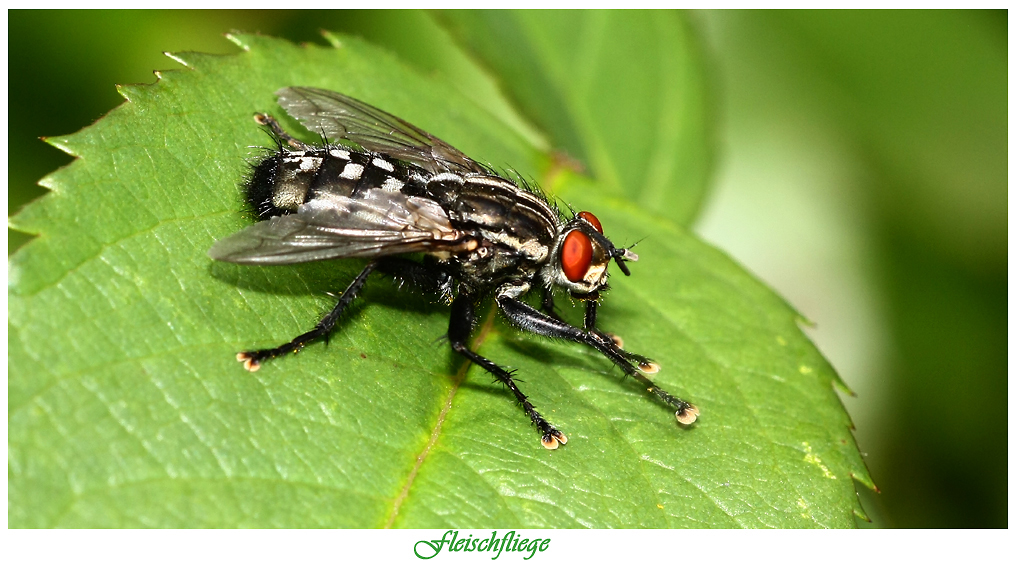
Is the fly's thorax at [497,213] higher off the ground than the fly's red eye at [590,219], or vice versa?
the fly's red eye at [590,219]

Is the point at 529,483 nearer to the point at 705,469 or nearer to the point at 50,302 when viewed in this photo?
the point at 705,469

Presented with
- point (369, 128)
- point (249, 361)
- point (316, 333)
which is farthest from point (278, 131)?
point (249, 361)

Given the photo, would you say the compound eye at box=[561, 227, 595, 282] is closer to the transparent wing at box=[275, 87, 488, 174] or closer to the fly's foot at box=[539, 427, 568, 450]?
the transparent wing at box=[275, 87, 488, 174]

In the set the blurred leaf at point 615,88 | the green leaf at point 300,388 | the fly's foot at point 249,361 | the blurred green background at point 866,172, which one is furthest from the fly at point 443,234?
the blurred green background at point 866,172

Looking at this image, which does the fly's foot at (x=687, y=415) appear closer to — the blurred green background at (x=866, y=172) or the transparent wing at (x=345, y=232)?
the transparent wing at (x=345, y=232)

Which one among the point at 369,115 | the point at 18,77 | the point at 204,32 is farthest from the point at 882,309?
the point at 18,77

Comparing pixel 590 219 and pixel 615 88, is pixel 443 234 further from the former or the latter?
pixel 615 88
